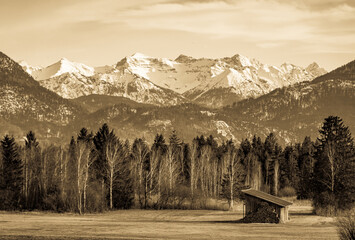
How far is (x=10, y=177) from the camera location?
324 ft

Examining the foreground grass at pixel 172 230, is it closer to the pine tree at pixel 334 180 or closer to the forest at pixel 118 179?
the pine tree at pixel 334 180

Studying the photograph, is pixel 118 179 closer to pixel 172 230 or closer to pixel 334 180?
pixel 334 180

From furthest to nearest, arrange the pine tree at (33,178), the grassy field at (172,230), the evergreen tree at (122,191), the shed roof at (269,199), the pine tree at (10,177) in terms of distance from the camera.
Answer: the pine tree at (33,178)
the evergreen tree at (122,191)
the pine tree at (10,177)
the shed roof at (269,199)
the grassy field at (172,230)

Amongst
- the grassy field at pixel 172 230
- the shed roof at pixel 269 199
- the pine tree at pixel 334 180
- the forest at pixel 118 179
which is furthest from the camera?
the forest at pixel 118 179

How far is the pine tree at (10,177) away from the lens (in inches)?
3738

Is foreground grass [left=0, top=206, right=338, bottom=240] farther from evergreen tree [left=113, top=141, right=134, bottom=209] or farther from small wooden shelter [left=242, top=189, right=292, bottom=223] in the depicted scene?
evergreen tree [left=113, top=141, right=134, bottom=209]

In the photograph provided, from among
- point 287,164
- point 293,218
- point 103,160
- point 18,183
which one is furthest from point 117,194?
point 287,164

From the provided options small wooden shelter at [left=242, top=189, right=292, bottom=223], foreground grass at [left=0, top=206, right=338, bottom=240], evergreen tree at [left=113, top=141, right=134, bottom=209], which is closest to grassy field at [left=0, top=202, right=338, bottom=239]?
foreground grass at [left=0, top=206, right=338, bottom=240]

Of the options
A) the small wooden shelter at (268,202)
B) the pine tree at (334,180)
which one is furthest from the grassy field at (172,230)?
the pine tree at (334,180)

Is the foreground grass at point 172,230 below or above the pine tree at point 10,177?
below

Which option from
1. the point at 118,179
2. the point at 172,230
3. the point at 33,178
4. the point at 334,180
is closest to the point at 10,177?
the point at 33,178

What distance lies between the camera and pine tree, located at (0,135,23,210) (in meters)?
94.9

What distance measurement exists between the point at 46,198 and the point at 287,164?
73301 mm

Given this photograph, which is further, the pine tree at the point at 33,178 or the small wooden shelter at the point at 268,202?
the pine tree at the point at 33,178
